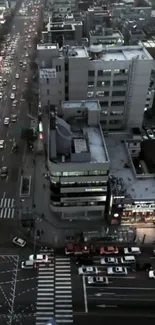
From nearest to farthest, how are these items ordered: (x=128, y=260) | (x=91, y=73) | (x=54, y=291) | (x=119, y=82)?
1. (x=54, y=291)
2. (x=128, y=260)
3. (x=91, y=73)
4. (x=119, y=82)

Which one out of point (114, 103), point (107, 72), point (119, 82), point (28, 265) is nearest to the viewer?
point (28, 265)

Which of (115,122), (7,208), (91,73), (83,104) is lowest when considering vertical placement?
(7,208)

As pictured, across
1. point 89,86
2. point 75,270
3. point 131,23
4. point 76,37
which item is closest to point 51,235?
point 75,270

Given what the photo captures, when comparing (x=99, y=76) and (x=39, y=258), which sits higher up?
(x=99, y=76)

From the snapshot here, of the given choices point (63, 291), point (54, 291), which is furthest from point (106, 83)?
point (54, 291)

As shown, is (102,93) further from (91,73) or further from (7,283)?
(7,283)
